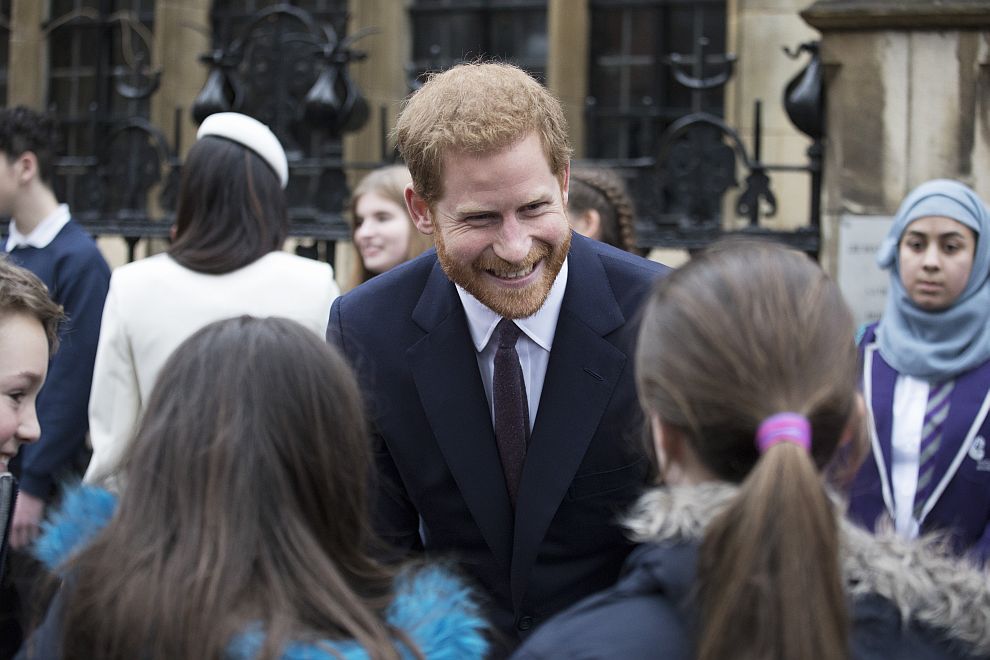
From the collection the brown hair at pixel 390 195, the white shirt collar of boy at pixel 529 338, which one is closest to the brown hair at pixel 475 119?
the white shirt collar of boy at pixel 529 338

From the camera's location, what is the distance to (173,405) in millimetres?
1963

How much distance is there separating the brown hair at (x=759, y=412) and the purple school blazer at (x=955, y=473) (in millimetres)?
2329

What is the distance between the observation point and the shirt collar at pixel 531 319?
9.76ft

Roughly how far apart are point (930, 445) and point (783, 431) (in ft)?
8.79

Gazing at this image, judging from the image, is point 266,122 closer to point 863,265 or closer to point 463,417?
point 863,265

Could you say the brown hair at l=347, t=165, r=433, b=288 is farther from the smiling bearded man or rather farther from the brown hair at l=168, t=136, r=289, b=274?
the smiling bearded man

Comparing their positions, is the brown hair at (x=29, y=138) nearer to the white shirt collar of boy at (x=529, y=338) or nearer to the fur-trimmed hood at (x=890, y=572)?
the white shirt collar of boy at (x=529, y=338)

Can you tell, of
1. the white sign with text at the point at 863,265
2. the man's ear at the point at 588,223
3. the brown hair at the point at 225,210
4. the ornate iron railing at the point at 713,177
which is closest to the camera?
the brown hair at the point at 225,210

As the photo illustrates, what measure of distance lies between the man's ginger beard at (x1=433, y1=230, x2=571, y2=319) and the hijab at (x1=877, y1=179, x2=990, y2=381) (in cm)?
187

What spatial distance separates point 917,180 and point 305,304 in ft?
9.51

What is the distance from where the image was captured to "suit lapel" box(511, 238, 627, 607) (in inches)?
111

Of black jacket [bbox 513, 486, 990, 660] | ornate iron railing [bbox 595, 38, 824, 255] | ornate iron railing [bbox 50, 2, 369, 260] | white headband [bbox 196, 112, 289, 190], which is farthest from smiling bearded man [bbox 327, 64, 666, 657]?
ornate iron railing [bbox 50, 2, 369, 260]

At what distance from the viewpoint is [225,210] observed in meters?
4.03

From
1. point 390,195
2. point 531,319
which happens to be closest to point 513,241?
point 531,319
